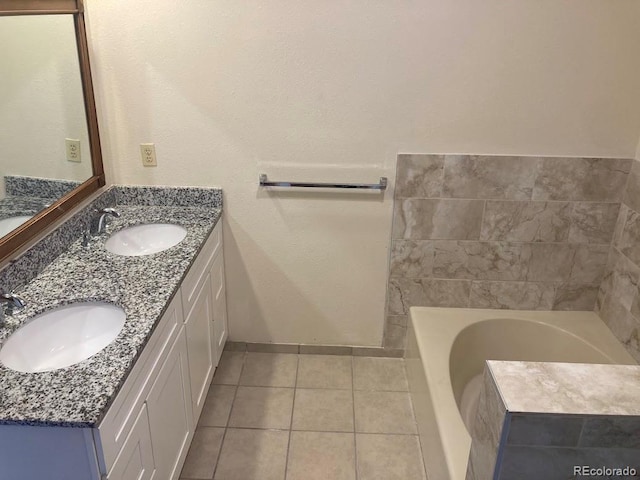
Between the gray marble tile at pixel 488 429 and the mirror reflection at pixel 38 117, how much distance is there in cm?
149

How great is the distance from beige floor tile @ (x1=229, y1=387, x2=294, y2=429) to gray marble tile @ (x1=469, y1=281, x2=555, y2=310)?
1.01 m

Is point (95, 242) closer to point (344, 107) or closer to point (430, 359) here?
point (344, 107)

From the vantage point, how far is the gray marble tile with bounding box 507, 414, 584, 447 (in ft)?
3.58

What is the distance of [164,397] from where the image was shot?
1.62 meters

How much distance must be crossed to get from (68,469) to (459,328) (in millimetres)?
1698

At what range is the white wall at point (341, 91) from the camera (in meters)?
2.01

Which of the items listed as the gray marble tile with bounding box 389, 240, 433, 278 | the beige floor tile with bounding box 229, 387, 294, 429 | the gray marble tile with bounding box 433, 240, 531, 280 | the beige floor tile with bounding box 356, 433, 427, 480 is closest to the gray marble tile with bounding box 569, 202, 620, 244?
the gray marble tile with bounding box 433, 240, 531, 280

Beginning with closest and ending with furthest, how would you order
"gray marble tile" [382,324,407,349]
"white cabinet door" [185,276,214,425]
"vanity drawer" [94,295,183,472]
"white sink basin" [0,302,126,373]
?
1. "vanity drawer" [94,295,183,472]
2. "white sink basin" [0,302,126,373]
3. "white cabinet door" [185,276,214,425]
4. "gray marble tile" [382,324,407,349]

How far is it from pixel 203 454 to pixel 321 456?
0.48m

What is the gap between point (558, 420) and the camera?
1092mm

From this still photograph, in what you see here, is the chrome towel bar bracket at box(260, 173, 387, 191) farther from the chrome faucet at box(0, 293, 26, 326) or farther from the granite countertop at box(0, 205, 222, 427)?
the chrome faucet at box(0, 293, 26, 326)

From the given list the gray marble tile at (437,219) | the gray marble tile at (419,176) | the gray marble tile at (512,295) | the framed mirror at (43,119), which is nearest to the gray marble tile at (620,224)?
the gray marble tile at (512,295)

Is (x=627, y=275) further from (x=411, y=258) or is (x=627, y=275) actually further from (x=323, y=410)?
(x=323, y=410)

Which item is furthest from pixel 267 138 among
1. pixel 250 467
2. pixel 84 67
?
pixel 250 467
